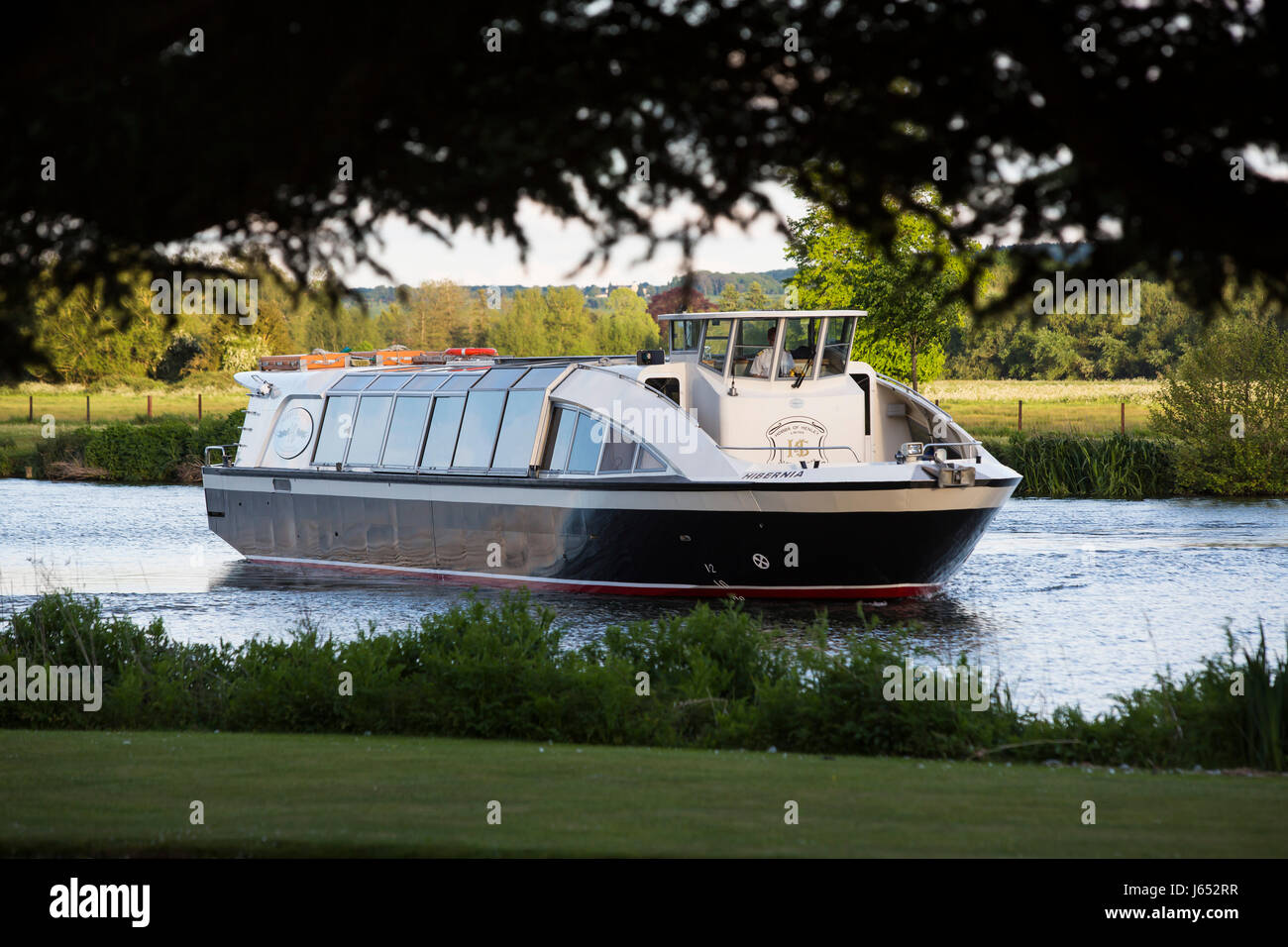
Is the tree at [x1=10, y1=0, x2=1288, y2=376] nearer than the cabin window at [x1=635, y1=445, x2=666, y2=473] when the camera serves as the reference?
Yes

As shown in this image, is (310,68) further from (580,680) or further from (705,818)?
(580,680)

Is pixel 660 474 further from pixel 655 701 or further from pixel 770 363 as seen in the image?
pixel 655 701

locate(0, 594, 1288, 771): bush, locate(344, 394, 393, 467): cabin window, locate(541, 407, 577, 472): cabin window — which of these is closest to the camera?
locate(0, 594, 1288, 771): bush

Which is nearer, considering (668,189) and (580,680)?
(668,189)

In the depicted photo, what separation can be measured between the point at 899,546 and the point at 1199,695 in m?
8.60

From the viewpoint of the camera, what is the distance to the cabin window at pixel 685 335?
22.4 meters

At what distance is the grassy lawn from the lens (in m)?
6.96

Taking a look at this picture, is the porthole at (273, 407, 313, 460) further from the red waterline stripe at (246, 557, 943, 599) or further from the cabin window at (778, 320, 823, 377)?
the cabin window at (778, 320, 823, 377)

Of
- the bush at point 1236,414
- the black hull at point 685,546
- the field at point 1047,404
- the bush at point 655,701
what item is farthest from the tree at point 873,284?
the bush at point 655,701

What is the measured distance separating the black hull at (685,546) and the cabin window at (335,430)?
1721mm

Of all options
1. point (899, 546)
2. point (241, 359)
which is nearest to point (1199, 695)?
point (899, 546)

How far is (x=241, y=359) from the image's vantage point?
87312 mm

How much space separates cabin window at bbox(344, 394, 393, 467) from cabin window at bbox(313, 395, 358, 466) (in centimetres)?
23

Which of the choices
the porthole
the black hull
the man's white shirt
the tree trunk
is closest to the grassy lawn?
the black hull
